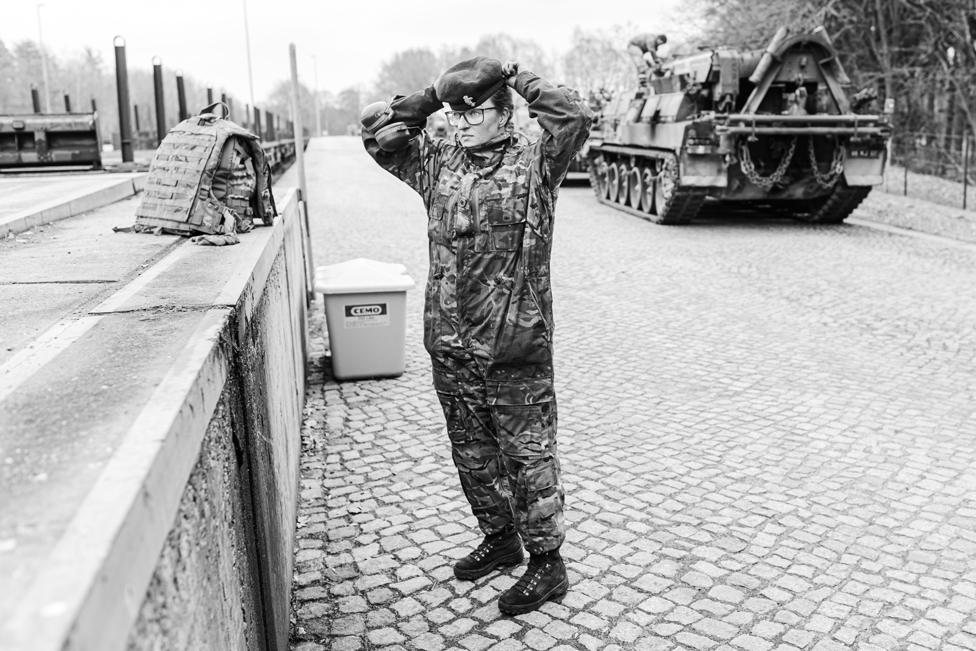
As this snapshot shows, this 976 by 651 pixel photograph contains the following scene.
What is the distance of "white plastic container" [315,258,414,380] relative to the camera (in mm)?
6543

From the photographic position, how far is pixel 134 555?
154 cm

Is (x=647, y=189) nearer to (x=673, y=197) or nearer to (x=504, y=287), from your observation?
(x=673, y=197)

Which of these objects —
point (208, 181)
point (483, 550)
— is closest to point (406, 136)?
point (483, 550)

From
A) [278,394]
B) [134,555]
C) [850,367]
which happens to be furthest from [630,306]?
[134,555]

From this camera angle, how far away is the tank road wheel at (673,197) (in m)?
14.5

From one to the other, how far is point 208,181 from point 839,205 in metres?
12.0

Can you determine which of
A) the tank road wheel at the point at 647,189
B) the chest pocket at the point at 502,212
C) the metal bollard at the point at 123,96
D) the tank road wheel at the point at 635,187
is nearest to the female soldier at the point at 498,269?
the chest pocket at the point at 502,212

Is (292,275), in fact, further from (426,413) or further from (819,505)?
(819,505)

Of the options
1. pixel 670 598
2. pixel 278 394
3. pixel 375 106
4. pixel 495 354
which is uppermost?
pixel 375 106

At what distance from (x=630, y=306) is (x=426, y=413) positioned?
3.60 metres

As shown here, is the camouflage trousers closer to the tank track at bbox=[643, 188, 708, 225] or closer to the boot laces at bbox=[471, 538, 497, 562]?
the boot laces at bbox=[471, 538, 497, 562]

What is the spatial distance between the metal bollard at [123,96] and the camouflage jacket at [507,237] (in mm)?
11304

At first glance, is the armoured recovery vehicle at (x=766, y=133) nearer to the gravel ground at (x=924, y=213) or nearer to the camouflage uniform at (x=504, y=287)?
the gravel ground at (x=924, y=213)

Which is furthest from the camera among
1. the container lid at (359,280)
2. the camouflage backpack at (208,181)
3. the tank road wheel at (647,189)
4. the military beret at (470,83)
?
the tank road wheel at (647,189)
